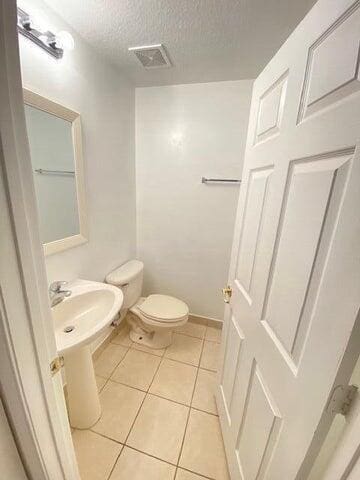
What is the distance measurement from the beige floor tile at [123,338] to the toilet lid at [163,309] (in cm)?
40

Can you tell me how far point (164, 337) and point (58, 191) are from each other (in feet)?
4.92

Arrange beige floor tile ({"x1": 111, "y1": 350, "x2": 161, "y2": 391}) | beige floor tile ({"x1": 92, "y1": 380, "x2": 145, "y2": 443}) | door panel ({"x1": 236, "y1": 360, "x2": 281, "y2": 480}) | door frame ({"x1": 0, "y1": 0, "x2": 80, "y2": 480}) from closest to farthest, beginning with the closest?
door frame ({"x1": 0, "y1": 0, "x2": 80, "y2": 480}), door panel ({"x1": 236, "y1": 360, "x2": 281, "y2": 480}), beige floor tile ({"x1": 92, "y1": 380, "x2": 145, "y2": 443}), beige floor tile ({"x1": 111, "y1": 350, "x2": 161, "y2": 391})

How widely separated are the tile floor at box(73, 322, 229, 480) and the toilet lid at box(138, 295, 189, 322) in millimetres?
401

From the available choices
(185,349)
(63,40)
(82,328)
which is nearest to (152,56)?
(63,40)

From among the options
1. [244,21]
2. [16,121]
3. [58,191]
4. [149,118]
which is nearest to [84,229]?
[58,191]

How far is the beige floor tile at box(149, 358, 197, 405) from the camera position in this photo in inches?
57.5

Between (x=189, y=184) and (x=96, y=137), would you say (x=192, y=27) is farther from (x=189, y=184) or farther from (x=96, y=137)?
(x=189, y=184)

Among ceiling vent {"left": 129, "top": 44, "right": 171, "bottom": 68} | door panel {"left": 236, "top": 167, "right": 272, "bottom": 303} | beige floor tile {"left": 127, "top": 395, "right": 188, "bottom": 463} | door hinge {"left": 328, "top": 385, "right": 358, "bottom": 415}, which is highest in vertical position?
ceiling vent {"left": 129, "top": 44, "right": 171, "bottom": 68}

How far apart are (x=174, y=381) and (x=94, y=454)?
0.63 m

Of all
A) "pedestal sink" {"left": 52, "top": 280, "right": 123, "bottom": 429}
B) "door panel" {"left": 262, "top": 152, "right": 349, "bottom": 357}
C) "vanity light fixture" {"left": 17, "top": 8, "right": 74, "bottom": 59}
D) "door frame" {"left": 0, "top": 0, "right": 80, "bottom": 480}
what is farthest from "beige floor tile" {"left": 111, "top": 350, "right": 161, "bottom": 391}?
"vanity light fixture" {"left": 17, "top": 8, "right": 74, "bottom": 59}

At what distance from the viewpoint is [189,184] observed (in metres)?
1.91

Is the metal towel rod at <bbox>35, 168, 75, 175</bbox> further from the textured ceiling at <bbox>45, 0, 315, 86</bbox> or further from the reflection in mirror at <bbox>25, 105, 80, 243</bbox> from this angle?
the textured ceiling at <bbox>45, 0, 315, 86</bbox>

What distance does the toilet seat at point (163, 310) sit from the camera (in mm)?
1681

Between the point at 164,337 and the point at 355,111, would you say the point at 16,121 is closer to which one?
the point at 355,111
